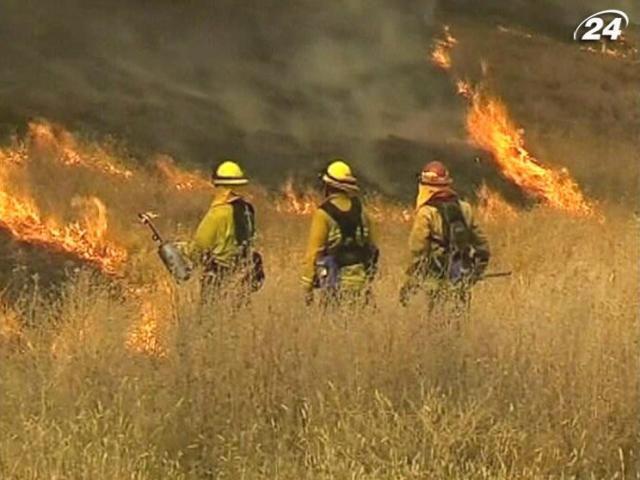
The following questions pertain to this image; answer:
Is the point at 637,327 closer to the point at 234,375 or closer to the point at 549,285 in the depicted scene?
the point at 549,285

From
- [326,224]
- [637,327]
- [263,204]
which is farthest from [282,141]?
[637,327]

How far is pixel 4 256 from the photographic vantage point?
32.3 feet

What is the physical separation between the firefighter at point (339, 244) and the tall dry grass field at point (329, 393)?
401 mm

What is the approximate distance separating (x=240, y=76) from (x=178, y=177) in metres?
1.68

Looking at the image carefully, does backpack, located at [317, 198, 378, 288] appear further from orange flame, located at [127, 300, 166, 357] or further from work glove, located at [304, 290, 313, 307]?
orange flame, located at [127, 300, 166, 357]

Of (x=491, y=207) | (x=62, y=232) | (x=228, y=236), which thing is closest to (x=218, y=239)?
(x=228, y=236)

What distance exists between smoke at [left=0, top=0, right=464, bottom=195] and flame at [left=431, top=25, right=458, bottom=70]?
96 mm

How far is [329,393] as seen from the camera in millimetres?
6320

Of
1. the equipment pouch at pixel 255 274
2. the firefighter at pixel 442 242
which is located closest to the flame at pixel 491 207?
the firefighter at pixel 442 242

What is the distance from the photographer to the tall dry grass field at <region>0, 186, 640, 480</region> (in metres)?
5.91

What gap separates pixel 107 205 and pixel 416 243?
13.4 ft

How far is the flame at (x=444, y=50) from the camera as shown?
12312mm

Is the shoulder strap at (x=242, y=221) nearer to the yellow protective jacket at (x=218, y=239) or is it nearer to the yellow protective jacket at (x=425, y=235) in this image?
the yellow protective jacket at (x=218, y=239)

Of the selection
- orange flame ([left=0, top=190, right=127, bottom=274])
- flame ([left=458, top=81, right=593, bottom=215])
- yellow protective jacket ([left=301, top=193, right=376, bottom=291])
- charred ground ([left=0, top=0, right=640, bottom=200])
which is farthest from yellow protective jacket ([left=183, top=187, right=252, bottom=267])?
flame ([left=458, top=81, right=593, bottom=215])
